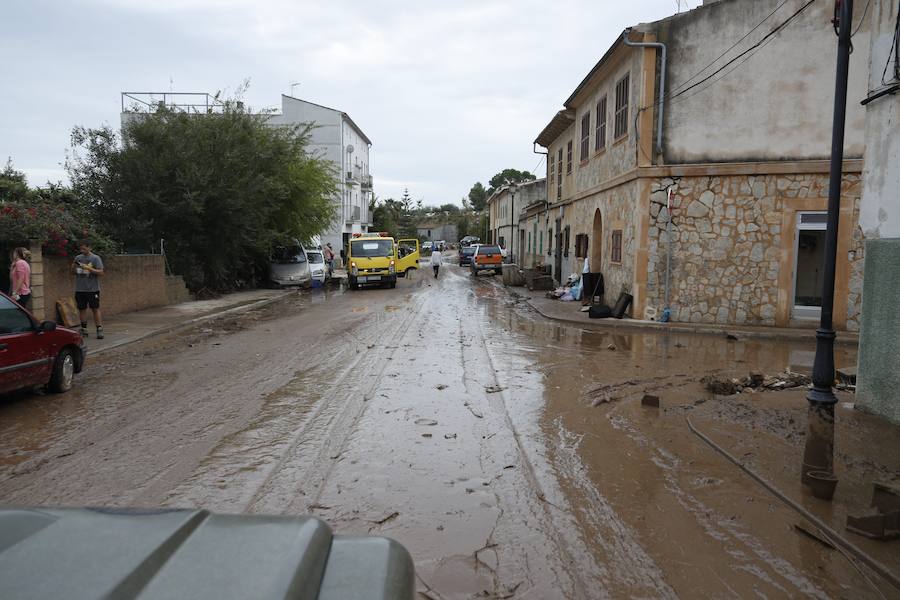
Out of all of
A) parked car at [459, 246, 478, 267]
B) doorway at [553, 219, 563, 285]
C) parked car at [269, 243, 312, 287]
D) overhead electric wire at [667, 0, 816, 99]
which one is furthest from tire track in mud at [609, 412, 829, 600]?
parked car at [459, 246, 478, 267]

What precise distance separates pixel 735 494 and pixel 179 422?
5304 millimetres

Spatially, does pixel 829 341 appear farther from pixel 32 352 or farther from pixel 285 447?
pixel 32 352

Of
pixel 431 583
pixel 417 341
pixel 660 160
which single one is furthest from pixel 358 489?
pixel 660 160

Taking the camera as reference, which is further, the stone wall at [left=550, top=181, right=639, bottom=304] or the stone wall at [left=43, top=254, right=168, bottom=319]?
the stone wall at [left=550, top=181, right=639, bottom=304]

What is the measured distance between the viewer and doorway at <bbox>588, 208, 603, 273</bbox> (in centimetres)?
2030

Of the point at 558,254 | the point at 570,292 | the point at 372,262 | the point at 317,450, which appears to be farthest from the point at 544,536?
the point at 558,254

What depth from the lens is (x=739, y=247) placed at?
50.5 ft

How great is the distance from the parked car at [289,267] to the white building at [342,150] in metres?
20.0

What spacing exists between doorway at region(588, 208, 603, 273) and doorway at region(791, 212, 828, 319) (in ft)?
19.9

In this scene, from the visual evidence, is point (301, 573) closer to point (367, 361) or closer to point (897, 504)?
point (897, 504)

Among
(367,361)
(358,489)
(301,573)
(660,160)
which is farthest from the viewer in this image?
(660,160)

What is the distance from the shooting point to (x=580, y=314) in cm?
1736

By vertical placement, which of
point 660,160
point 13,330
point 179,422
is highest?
point 660,160

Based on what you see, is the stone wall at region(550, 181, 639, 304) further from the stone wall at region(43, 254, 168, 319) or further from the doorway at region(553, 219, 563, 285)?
the stone wall at region(43, 254, 168, 319)
